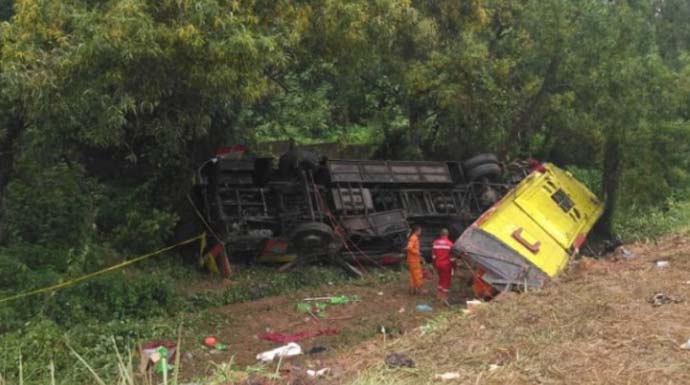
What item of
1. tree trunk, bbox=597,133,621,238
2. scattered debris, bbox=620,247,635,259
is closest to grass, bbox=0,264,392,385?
scattered debris, bbox=620,247,635,259

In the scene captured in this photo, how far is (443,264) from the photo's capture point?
1202 cm

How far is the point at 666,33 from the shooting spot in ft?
71.0

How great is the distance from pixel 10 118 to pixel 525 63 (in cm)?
1024

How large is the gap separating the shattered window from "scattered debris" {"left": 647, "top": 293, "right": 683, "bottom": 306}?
642 cm

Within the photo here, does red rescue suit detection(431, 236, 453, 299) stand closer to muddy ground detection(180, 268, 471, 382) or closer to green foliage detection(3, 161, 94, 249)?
muddy ground detection(180, 268, 471, 382)

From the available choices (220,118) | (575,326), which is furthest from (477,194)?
(575,326)

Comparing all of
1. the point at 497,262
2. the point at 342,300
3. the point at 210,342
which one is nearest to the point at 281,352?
the point at 210,342

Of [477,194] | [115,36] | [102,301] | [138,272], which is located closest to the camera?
[115,36]

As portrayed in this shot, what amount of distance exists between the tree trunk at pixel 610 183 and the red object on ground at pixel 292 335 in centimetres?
862

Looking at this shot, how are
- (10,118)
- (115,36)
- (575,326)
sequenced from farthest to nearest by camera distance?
(10,118) → (115,36) → (575,326)

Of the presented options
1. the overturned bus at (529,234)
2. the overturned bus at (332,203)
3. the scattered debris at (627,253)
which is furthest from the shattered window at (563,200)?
the scattered debris at (627,253)

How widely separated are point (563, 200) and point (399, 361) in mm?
8778

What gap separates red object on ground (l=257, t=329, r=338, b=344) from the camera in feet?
33.0

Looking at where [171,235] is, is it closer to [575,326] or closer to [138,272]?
[138,272]
